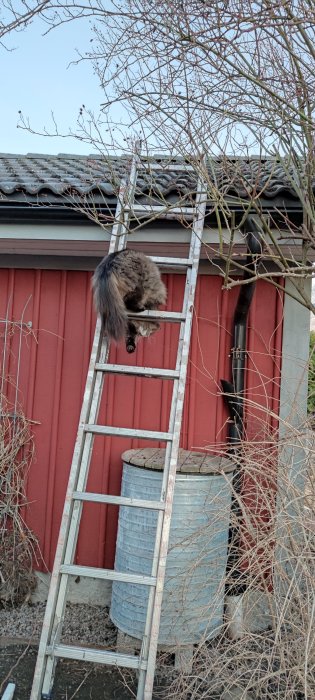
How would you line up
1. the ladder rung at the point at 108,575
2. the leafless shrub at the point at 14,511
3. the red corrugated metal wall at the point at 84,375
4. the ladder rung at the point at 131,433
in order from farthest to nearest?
1. the red corrugated metal wall at the point at 84,375
2. the leafless shrub at the point at 14,511
3. the ladder rung at the point at 131,433
4. the ladder rung at the point at 108,575

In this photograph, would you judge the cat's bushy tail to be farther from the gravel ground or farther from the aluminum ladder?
the gravel ground

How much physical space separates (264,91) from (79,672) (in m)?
3.64

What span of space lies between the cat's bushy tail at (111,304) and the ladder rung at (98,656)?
1.64m

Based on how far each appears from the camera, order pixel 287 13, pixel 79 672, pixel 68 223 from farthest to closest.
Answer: pixel 68 223 < pixel 79 672 < pixel 287 13

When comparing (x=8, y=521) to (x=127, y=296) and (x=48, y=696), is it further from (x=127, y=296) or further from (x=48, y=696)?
(x=127, y=296)

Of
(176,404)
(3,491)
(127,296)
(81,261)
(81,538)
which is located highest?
(81,261)

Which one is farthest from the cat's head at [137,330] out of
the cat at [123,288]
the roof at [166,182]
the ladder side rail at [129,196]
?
the roof at [166,182]

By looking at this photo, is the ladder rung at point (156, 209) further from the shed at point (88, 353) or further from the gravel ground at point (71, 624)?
the gravel ground at point (71, 624)

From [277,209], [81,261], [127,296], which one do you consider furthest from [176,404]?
[81,261]

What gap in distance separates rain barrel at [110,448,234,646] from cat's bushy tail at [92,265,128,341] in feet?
2.90

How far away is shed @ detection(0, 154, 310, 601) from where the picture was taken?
3971 millimetres

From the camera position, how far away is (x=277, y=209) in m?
3.35

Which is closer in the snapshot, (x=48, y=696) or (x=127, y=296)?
(x=48, y=696)

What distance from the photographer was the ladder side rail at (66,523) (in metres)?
2.60
